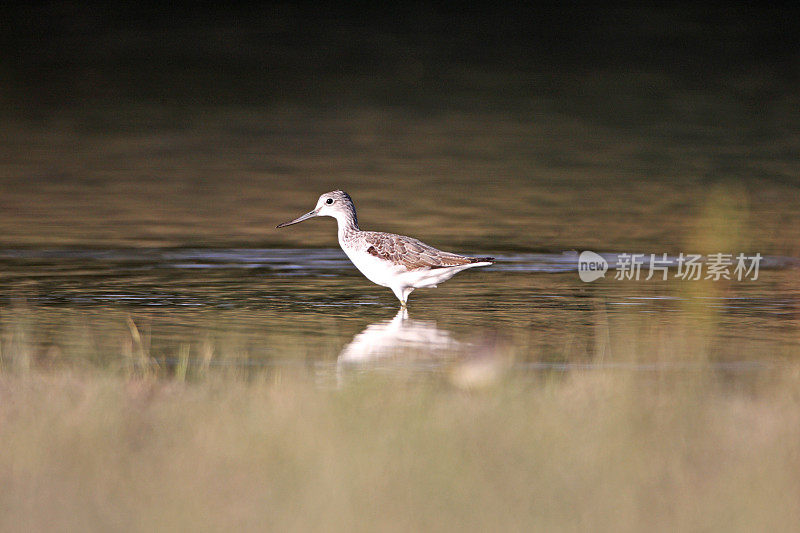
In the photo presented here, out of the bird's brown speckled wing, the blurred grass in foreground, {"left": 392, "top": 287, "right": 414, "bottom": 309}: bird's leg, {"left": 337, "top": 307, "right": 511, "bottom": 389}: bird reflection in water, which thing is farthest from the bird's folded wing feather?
the blurred grass in foreground

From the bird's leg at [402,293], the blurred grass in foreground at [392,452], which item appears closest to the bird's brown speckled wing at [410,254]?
the bird's leg at [402,293]

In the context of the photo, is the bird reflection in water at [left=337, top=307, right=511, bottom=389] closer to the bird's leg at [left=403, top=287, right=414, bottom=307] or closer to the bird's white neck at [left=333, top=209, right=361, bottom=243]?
the bird's leg at [left=403, top=287, right=414, bottom=307]

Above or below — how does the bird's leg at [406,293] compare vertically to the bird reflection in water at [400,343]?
above

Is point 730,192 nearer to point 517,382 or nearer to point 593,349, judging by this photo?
point 593,349

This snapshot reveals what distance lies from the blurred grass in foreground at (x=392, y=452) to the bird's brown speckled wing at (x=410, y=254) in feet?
11.0

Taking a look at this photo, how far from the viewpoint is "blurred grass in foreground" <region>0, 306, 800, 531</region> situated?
5.66m

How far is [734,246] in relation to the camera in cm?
1541

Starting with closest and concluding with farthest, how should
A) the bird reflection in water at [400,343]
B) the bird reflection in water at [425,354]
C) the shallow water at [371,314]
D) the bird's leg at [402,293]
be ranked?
the bird reflection in water at [425,354] < the shallow water at [371,314] < the bird reflection in water at [400,343] < the bird's leg at [402,293]

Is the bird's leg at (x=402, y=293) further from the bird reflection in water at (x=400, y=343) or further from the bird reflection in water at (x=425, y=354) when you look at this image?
the bird reflection in water at (x=425, y=354)

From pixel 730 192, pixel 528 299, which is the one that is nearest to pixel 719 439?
pixel 528 299

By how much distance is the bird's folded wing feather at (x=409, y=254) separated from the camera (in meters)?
11.4

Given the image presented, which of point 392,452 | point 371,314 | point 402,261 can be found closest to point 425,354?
point 371,314

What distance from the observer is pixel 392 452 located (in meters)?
6.38

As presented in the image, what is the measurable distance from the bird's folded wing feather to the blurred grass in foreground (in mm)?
3353
